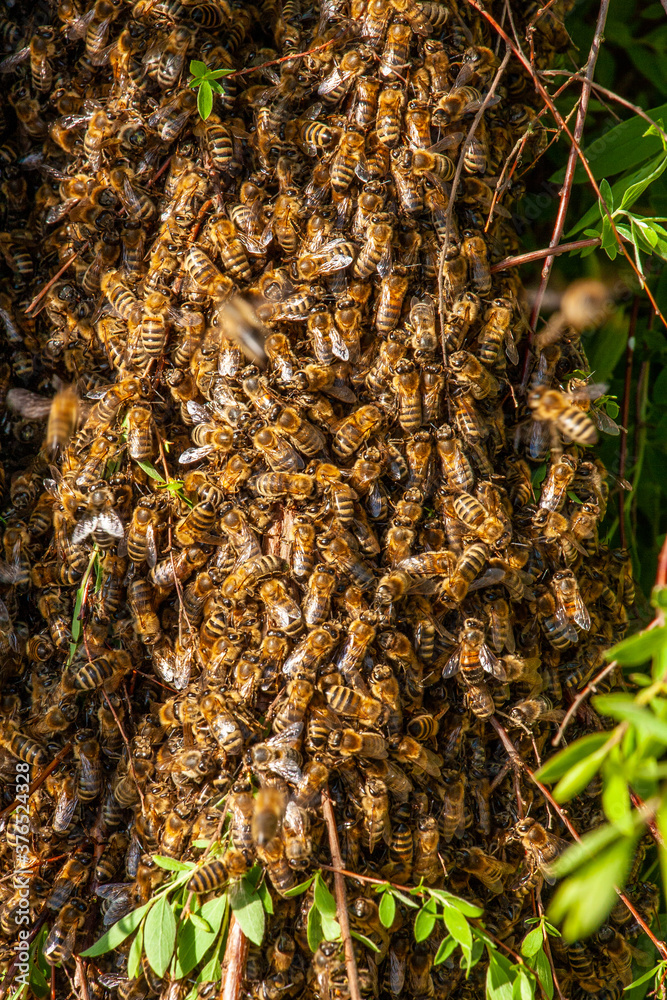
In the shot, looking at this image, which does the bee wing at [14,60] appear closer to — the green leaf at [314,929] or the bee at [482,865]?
the green leaf at [314,929]

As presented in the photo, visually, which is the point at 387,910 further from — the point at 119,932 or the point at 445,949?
the point at 119,932

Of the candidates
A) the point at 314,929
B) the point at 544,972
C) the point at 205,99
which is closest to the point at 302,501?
the point at 314,929

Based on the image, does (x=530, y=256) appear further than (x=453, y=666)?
Yes

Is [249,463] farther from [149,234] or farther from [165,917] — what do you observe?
[165,917]

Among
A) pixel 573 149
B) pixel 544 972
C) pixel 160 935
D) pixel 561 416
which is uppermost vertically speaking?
pixel 573 149

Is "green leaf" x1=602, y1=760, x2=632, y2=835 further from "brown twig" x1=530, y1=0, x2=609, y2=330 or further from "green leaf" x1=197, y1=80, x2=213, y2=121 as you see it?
"green leaf" x1=197, y1=80, x2=213, y2=121

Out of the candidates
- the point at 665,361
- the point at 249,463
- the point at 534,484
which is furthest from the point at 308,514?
the point at 665,361
